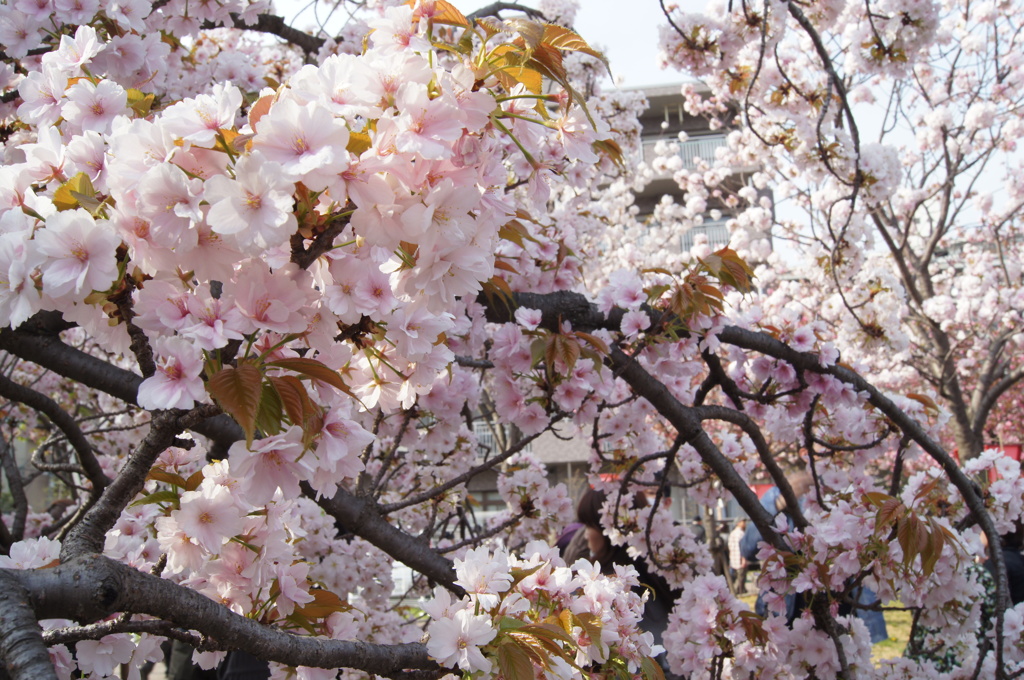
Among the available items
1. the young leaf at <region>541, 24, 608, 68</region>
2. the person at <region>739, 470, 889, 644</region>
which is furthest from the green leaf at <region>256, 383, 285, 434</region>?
the person at <region>739, 470, 889, 644</region>

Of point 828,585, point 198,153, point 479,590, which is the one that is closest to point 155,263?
point 198,153

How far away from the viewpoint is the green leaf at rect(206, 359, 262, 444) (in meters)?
0.78

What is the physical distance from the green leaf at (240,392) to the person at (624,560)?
224 cm

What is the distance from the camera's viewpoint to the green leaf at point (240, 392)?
0.78m

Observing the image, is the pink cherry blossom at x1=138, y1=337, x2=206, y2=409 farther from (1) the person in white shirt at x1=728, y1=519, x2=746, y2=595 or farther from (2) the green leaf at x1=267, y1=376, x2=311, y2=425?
(1) the person in white shirt at x1=728, y1=519, x2=746, y2=595

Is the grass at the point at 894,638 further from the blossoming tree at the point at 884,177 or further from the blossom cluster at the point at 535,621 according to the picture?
the blossom cluster at the point at 535,621

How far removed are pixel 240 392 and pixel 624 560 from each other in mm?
2427

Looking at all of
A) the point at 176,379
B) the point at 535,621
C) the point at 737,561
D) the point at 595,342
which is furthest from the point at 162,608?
the point at 737,561

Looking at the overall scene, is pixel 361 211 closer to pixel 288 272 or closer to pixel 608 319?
pixel 288 272

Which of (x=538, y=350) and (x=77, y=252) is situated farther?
(x=538, y=350)

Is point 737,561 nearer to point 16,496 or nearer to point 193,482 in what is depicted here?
point 16,496

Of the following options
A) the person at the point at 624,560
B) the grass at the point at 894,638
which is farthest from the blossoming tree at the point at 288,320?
the grass at the point at 894,638

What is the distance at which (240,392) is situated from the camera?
801mm

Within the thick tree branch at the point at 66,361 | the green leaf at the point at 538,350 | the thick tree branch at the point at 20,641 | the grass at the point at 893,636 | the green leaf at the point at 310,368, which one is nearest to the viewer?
the thick tree branch at the point at 20,641
